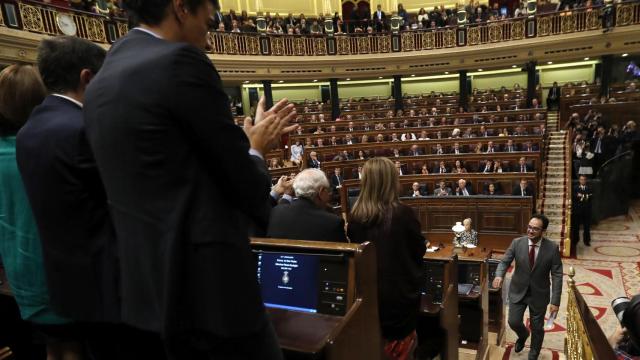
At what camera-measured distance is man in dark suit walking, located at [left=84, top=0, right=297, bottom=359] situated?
26.6 inches

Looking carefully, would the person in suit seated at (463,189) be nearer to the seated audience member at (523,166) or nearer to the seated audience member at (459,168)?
the seated audience member at (459,168)

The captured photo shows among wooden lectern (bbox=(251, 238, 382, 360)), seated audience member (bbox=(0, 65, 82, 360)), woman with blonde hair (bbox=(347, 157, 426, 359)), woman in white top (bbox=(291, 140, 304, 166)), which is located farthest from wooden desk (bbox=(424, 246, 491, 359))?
woman in white top (bbox=(291, 140, 304, 166))

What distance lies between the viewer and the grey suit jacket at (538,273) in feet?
11.9

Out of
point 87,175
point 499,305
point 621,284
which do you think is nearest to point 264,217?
point 87,175

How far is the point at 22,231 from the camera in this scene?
1160mm

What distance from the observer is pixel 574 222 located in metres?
6.67

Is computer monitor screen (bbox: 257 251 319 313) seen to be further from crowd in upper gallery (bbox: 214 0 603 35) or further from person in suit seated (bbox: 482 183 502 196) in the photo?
crowd in upper gallery (bbox: 214 0 603 35)

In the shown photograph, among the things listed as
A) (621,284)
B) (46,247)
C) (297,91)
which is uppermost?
(297,91)

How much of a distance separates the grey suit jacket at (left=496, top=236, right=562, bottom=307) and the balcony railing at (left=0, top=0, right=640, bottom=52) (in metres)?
9.34

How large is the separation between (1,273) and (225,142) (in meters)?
1.79

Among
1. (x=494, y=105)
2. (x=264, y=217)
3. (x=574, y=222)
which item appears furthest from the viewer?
(x=494, y=105)

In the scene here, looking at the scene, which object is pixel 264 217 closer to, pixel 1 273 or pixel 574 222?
pixel 1 273

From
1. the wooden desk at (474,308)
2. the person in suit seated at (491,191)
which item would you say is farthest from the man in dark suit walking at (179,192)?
the person in suit seated at (491,191)

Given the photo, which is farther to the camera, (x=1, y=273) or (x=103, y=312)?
(x=1, y=273)
